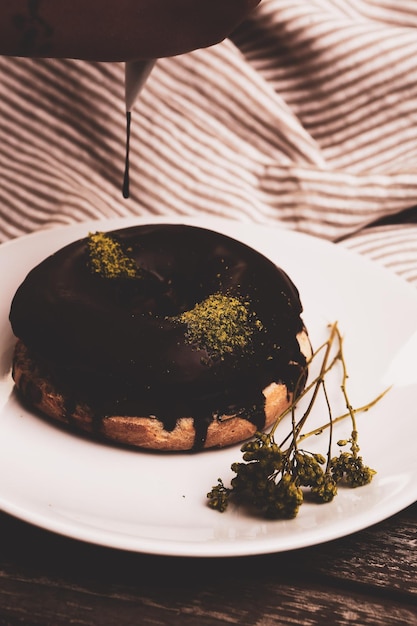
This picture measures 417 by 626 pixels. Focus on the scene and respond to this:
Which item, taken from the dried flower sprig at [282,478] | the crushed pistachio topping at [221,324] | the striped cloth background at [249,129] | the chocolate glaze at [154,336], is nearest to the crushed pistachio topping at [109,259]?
the chocolate glaze at [154,336]

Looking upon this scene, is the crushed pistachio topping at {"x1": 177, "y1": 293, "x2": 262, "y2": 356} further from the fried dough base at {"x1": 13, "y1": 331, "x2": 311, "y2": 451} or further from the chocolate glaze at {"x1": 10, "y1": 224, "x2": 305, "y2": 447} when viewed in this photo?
the fried dough base at {"x1": 13, "y1": 331, "x2": 311, "y2": 451}

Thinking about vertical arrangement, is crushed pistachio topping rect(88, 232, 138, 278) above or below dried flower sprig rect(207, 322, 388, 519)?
above

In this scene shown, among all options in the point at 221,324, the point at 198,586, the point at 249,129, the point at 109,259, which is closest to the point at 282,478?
the point at 198,586

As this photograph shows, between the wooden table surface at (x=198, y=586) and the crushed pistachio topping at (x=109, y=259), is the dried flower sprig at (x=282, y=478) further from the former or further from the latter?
the crushed pistachio topping at (x=109, y=259)

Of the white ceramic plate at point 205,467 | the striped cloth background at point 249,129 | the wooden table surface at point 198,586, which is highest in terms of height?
the striped cloth background at point 249,129

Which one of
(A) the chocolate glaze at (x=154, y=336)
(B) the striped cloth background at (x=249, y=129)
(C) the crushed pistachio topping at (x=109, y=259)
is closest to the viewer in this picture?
(A) the chocolate glaze at (x=154, y=336)

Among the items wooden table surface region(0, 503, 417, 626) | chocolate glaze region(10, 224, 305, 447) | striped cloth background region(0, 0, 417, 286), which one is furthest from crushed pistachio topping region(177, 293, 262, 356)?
striped cloth background region(0, 0, 417, 286)

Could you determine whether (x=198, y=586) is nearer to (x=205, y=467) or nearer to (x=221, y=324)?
(x=205, y=467)
